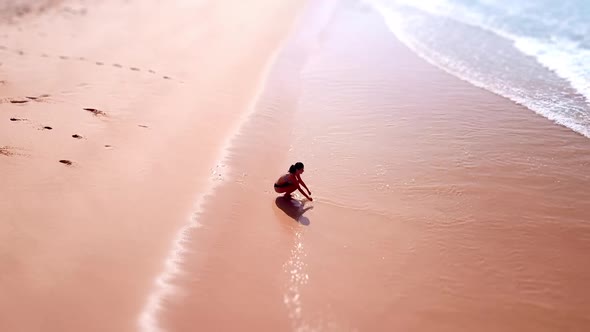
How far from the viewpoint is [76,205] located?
4.70 m

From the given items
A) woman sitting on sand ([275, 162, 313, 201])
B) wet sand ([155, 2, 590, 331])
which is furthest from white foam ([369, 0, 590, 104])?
woman sitting on sand ([275, 162, 313, 201])

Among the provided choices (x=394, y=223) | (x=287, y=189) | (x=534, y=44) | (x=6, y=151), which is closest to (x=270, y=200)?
(x=287, y=189)

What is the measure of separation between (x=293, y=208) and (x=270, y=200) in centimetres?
29

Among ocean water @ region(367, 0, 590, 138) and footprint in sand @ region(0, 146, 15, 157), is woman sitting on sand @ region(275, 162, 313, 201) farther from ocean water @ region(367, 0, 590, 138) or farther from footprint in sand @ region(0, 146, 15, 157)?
ocean water @ region(367, 0, 590, 138)

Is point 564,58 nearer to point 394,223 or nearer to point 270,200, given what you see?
point 394,223

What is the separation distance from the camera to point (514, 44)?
1157 centimetres

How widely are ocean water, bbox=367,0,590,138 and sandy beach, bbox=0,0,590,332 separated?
2.46 ft

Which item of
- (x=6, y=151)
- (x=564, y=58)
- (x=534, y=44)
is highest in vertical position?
(x=534, y=44)

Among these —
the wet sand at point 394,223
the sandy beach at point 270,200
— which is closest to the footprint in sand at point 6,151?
the sandy beach at point 270,200

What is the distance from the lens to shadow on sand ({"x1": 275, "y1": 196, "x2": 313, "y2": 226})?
4965 mm

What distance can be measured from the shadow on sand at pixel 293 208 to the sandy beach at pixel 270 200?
2cm

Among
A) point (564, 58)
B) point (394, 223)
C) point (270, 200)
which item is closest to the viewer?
point (394, 223)

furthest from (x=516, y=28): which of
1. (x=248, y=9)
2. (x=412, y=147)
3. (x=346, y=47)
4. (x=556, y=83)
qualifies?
(x=412, y=147)

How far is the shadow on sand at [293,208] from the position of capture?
16.3 ft
